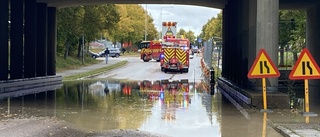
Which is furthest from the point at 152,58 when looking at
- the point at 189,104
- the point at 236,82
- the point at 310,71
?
the point at 310,71

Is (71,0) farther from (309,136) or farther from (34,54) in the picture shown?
(309,136)

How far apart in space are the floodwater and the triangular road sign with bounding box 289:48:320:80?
111cm

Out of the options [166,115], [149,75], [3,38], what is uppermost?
[3,38]

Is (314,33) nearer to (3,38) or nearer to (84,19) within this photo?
(3,38)

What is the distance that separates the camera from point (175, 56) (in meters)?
38.6

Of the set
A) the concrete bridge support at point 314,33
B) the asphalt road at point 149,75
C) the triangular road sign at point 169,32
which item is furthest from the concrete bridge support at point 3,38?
the triangular road sign at point 169,32

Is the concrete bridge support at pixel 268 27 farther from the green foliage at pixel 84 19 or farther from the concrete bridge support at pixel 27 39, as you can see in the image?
the green foliage at pixel 84 19

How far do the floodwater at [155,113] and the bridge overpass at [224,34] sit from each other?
196cm

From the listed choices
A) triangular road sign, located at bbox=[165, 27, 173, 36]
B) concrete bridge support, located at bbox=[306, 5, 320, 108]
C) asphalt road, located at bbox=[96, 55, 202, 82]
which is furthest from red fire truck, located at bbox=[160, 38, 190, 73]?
concrete bridge support, located at bbox=[306, 5, 320, 108]

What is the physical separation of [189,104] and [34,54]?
10266 millimetres

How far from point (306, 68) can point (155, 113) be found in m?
4.35

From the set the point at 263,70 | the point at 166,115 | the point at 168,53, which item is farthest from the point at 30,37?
the point at 168,53

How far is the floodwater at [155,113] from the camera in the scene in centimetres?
1075

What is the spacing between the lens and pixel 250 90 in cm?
1586
